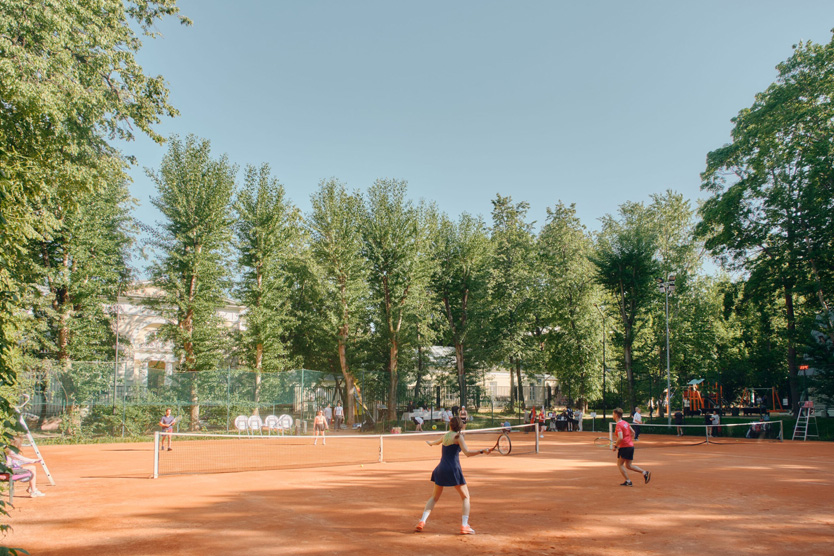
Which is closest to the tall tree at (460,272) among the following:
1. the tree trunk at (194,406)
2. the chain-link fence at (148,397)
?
the chain-link fence at (148,397)

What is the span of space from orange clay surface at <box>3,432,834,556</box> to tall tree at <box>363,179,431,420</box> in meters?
20.9

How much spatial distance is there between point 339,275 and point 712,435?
24055 millimetres

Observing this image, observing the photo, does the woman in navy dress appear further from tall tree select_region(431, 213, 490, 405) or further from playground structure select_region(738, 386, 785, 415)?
playground structure select_region(738, 386, 785, 415)

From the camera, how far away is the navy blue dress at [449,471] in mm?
8750

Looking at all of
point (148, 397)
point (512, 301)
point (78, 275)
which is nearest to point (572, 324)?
point (512, 301)

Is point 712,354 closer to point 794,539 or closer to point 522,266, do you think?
point 522,266

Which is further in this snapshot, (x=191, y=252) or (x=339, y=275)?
(x=339, y=275)

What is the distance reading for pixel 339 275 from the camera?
37.2 metres

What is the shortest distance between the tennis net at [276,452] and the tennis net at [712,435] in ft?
25.0

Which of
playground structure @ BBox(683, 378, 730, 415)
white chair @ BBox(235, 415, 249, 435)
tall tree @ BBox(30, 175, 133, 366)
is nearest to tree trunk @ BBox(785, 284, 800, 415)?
playground structure @ BBox(683, 378, 730, 415)

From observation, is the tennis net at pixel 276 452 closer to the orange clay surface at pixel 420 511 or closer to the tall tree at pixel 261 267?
the orange clay surface at pixel 420 511

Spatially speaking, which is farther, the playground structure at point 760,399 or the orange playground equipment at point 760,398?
the orange playground equipment at point 760,398

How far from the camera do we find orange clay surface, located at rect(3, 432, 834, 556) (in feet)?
26.9

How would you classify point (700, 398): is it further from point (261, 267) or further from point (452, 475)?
point (452, 475)
